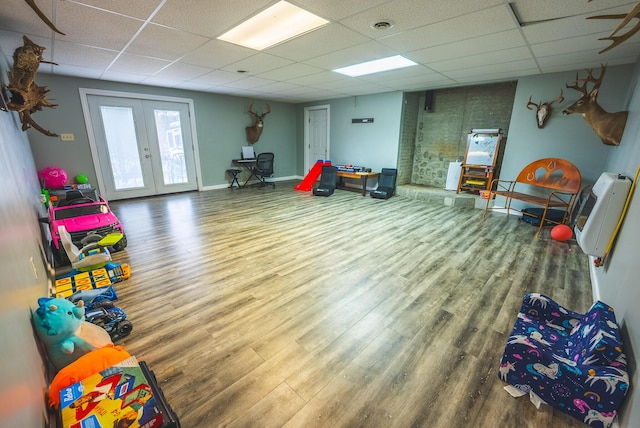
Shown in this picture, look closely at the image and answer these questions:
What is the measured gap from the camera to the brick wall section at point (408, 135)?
6.36m

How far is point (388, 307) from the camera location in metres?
2.28

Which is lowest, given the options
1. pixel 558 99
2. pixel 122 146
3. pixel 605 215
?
pixel 605 215

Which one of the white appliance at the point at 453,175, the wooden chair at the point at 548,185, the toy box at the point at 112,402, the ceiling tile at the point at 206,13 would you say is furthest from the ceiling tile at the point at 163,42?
the white appliance at the point at 453,175

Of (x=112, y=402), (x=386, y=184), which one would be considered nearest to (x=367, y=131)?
(x=386, y=184)

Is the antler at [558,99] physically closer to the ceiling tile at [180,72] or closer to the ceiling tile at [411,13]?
the ceiling tile at [411,13]

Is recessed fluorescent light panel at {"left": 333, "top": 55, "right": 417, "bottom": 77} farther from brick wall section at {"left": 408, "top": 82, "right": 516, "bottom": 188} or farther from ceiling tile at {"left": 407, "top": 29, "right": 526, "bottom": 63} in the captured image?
brick wall section at {"left": 408, "top": 82, "right": 516, "bottom": 188}

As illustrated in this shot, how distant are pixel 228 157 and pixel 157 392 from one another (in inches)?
271

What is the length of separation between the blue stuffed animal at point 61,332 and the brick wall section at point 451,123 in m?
6.39

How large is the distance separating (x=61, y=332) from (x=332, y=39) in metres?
3.36

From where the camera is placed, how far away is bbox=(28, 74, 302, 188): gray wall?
4.85 meters

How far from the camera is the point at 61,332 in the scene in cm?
147

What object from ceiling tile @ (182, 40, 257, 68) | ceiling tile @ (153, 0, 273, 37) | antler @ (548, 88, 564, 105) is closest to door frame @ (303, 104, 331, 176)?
ceiling tile @ (182, 40, 257, 68)

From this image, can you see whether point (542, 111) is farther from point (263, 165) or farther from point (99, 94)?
point (99, 94)

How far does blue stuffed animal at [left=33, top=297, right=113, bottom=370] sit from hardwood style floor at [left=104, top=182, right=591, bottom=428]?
0.35 m
